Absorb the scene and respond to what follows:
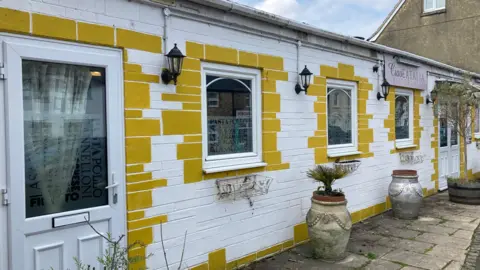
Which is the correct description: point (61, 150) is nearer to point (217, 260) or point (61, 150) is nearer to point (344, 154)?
point (217, 260)

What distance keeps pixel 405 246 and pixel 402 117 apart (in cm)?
355

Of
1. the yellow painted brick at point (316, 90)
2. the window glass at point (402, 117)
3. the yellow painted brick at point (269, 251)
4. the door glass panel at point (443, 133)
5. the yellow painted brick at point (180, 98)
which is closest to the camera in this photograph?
the yellow painted brick at point (180, 98)

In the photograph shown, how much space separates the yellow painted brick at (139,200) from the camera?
3.57 m

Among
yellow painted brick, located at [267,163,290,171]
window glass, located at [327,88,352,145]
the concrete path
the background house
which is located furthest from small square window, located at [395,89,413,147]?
the background house

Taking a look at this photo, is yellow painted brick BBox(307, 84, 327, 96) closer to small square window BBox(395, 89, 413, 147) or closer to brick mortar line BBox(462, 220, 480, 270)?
small square window BBox(395, 89, 413, 147)

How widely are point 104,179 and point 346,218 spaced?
2.77m

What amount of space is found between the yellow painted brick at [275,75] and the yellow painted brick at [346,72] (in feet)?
4.53

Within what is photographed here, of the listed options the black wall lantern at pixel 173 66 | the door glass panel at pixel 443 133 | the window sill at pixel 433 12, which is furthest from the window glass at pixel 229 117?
the window sill at pixel 433 12

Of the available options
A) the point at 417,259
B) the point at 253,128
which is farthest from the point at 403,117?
the point at 253,128

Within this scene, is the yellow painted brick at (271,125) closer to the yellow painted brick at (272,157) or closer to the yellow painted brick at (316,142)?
the yellow painted brick at (272,157)

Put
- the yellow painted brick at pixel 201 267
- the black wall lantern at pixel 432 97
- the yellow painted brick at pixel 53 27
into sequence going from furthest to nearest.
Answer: the black wall lantern at pixel 432 97 < the yellow painted brick at pixel 201 267 < the yellow painted brick at pixel 53 27

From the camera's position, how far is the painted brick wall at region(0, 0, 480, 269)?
3574 mm

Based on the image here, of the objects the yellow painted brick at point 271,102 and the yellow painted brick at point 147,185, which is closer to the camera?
the yellow painted brick at point 147,185

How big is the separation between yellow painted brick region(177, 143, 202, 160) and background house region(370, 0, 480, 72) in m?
11.1
